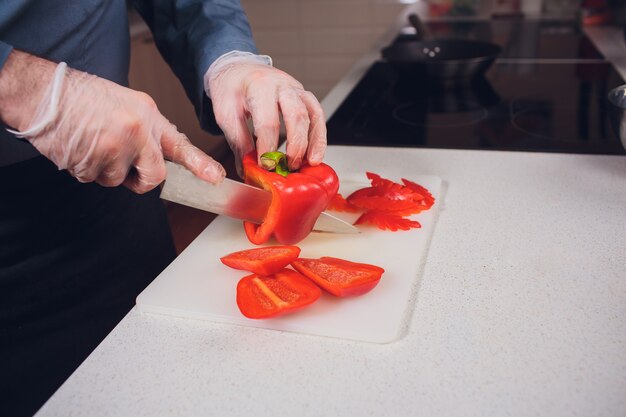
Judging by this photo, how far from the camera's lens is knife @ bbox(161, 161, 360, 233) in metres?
0.78

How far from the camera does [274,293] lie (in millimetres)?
701

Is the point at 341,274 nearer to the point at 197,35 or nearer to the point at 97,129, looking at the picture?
the point at 97,129

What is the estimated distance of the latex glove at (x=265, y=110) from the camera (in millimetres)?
894

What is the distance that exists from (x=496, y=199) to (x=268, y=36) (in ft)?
7.98

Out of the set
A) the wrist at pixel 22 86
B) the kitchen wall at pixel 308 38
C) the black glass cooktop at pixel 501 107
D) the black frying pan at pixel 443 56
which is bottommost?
the kitchen wall at pixel 308 38

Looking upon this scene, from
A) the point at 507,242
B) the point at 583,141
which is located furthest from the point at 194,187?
the point at 583,141

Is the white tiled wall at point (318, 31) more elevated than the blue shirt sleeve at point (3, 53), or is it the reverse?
the blue shirt sleeve at point (3, 53)

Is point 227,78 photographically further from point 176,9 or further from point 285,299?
Result: point 285,299

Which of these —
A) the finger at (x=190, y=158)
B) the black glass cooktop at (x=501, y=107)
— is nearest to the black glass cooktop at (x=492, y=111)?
the black glass cooktop at (x=501, y=107)

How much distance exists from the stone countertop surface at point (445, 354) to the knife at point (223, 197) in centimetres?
A: 16

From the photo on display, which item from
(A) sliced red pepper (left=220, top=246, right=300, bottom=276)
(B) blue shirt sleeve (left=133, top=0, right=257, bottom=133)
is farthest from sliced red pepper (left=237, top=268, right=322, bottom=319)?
(B) blue shirt sleeve (left=133, top=0, right=257, bottom=133)

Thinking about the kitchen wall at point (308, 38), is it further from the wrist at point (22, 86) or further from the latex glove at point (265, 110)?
the wrist at point (22, 86)

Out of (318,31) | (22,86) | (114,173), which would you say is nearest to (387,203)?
(114,173)

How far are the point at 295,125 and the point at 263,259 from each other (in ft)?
0.78
